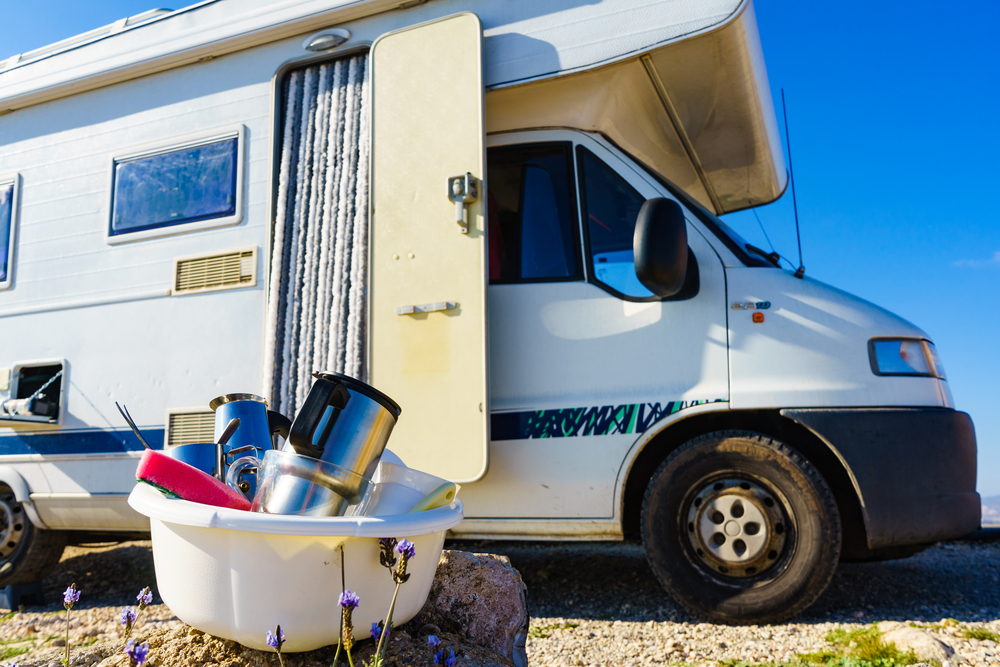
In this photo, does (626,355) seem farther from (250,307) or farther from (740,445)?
(250,307)

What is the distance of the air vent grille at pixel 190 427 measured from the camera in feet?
12.1

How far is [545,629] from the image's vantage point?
301 cm

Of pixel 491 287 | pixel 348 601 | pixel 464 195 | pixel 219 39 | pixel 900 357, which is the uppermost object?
pixel 219 39

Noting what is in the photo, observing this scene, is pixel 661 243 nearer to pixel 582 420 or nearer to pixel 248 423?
pixel 582 420

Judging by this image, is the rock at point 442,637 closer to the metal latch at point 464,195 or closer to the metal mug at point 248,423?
the metal mug at point 248,423

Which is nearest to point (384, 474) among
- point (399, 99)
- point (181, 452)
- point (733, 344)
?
point (181, 452)

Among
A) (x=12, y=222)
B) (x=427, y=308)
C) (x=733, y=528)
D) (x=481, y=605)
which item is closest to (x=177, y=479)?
(x=481, y=605)

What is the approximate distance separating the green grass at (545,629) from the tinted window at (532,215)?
63.1 inches

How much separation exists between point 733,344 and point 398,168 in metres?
1.86

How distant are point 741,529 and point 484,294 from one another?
1521mm

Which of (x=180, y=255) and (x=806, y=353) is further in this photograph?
(x=180, y=255)

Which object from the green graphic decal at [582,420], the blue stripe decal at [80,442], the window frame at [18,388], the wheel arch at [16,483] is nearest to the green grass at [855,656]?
the green graphic decal at [582,420]

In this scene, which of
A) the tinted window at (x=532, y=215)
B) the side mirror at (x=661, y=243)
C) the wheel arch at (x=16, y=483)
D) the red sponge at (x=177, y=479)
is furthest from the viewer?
the wheel arch at (x=16, y=483)

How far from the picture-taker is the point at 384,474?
Result: 1.78m
